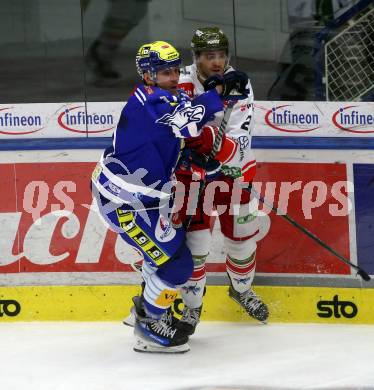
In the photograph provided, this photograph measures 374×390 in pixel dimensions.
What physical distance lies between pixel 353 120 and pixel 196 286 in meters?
1.06

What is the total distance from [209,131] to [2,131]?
1162mm

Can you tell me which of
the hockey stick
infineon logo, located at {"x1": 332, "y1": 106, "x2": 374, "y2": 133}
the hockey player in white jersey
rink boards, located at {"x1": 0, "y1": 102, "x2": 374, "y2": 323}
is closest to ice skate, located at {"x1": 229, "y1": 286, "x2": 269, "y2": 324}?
the hockey player in white jersey

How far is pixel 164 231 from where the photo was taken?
482cm

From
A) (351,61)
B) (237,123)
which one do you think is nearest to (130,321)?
(237,123)

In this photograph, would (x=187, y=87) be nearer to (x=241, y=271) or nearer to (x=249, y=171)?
(x=249, y=171)

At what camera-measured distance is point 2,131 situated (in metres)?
5.59

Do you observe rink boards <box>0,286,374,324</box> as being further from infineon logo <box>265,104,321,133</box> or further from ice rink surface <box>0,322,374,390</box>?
infineon logo <box>265,104,321,133</box>

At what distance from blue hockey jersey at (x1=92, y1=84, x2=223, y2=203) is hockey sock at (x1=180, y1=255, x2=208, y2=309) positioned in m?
0.47

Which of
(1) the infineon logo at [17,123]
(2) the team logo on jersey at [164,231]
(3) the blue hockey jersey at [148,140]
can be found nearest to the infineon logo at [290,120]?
(3) the blue hockey jersey at [148,140]

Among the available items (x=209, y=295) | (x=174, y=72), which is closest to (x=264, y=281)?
(x=209, y=295)

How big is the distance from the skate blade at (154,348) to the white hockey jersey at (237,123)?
2.65 ft

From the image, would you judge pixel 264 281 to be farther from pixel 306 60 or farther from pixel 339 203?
pixel 306 60

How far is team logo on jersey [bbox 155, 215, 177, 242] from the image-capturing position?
15.8 feet

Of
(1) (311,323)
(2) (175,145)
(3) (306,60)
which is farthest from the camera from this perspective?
(3) (306,60)
